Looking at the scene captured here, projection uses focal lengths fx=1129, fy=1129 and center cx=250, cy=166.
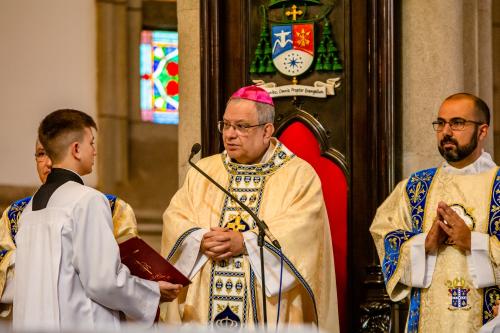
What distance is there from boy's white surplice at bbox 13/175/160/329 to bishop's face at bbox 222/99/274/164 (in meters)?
1.14

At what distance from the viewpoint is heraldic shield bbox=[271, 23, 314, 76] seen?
255 inches

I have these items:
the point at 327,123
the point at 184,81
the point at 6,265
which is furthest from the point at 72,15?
the point at 6,265

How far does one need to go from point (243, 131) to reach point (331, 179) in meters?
0.93

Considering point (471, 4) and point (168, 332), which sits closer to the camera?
point (168, 332)

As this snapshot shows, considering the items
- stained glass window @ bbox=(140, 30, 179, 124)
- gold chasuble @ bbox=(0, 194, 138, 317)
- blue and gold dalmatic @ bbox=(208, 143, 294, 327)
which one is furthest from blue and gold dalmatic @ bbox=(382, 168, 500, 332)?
stained glass window @ bbox=(140, 30, 179, 124)

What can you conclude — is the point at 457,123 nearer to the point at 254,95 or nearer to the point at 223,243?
the point at 254,95

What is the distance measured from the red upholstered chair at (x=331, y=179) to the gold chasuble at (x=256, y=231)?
567 millimetres

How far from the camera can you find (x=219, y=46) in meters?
6.70

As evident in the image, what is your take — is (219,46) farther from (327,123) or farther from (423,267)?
(423,267)

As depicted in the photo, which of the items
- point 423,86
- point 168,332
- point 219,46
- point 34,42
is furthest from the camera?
point 34,42

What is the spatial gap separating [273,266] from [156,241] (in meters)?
4.95

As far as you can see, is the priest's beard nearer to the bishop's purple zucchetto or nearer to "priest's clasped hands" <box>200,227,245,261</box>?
the bishop's purple zucchetto

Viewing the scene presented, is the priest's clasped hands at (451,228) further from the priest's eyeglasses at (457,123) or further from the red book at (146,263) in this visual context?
the red book at (146,263)

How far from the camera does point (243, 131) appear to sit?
18.4 ft
